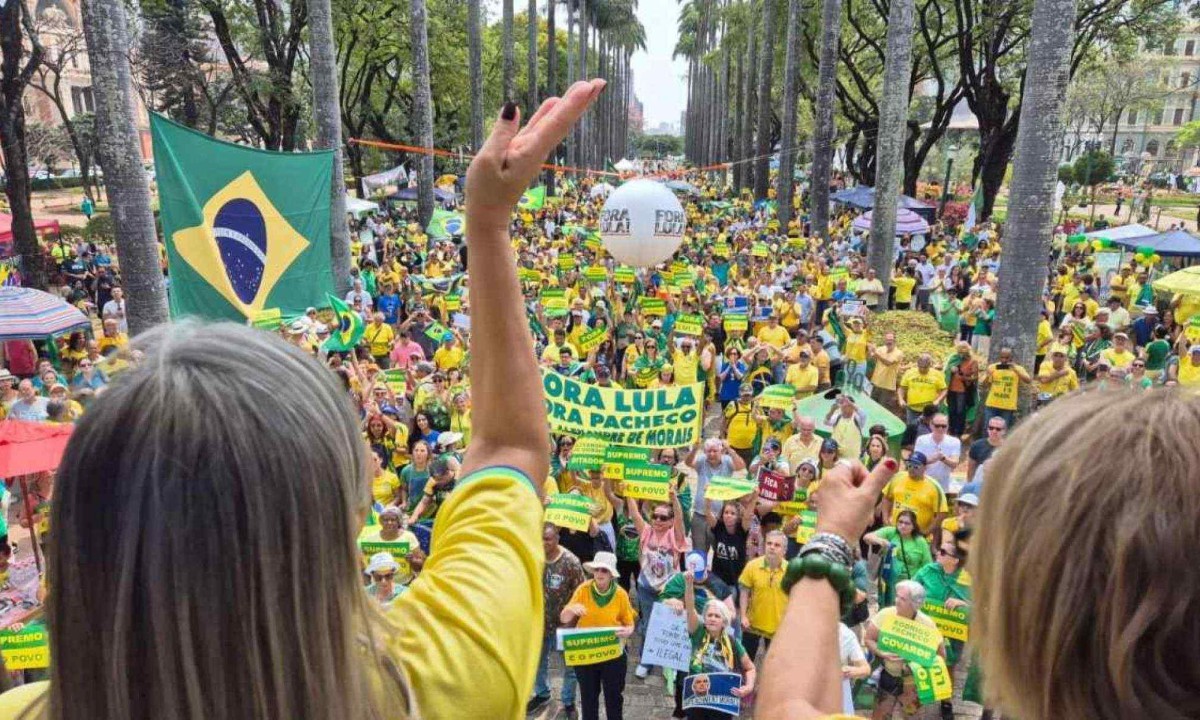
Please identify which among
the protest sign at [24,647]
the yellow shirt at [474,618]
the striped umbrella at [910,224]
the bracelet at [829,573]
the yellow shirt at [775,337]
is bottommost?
the protest sign at [24,647]

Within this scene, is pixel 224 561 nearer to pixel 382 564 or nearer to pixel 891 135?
pixel 382 564

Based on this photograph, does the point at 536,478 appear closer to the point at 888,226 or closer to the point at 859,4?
the point at 888,226

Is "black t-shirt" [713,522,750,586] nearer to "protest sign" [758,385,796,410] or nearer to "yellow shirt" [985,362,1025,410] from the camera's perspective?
"protest sign" [758,385,796,410]

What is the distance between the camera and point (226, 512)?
0.80m

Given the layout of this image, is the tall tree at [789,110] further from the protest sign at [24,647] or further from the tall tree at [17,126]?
the protest sign at [24,647]

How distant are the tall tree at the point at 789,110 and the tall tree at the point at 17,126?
1953 centimetres

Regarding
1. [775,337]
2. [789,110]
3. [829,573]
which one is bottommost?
[775,337]

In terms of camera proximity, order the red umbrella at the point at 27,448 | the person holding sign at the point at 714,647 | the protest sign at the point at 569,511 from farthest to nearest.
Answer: the protest sign at the point at 569,511 < the red umbrella at the point at 27,448 < the person holding sign at the point at 714,647

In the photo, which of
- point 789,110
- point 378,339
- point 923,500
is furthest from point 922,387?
point 789,110

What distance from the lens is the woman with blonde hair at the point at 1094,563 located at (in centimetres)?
97

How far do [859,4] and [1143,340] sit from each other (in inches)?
853

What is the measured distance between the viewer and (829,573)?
138 cm

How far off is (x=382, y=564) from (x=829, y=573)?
486 centimetres

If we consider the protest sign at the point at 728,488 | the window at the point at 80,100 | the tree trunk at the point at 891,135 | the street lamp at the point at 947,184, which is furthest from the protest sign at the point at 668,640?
the window at the point at 80,100
